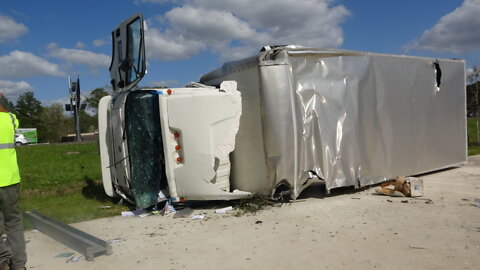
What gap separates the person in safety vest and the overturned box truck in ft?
7.23

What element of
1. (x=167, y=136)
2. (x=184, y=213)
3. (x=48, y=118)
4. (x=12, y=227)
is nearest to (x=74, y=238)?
(x=12, y=227)

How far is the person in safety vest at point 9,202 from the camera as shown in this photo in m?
3.47

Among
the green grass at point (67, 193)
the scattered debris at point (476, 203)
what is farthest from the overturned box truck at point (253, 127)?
the scattered debris at point (476, 203)

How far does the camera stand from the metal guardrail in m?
3.94

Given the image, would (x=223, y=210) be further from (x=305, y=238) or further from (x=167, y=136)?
(x=305, y=238)

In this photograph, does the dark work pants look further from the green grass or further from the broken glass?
the broken glass

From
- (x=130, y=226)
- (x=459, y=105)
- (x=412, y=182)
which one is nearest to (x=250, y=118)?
(x=130, y=226)

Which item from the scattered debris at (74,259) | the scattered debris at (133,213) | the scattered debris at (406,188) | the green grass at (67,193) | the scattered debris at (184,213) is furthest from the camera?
the green grass at (67,193)

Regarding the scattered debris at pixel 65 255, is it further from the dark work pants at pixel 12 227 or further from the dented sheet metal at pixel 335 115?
the dented sheet metal at pixel 335 115

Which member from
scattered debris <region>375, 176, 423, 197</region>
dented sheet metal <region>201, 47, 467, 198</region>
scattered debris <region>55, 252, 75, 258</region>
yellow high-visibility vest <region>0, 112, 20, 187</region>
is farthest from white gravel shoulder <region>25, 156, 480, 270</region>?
yellow high-visibility vest <region>0, 112, 20, 187</region>

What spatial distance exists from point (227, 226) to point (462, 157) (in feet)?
21.9

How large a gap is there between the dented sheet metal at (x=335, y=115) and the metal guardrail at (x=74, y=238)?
8.40ft

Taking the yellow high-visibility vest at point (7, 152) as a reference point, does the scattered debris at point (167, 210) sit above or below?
below

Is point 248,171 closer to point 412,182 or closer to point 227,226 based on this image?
point 227,226
